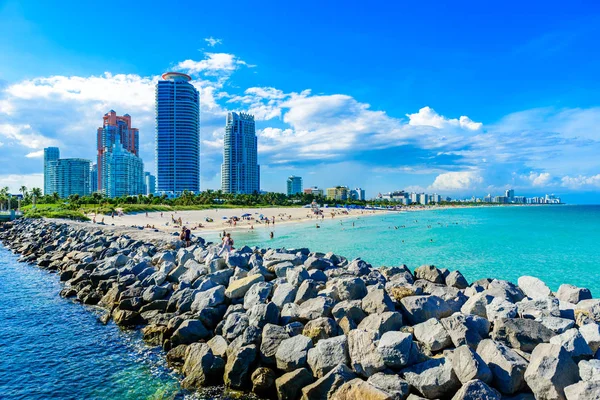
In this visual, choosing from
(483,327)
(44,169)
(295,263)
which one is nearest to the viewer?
(483,327)

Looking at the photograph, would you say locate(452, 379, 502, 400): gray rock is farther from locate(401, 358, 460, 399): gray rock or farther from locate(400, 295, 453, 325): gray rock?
locate(400, 295, 453, 325): gray rock

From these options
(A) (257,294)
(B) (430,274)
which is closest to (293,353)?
(A) (257,294)

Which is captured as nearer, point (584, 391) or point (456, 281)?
point (584, 391)

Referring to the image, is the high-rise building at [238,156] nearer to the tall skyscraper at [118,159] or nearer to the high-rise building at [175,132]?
the high-rise building at [175,132]

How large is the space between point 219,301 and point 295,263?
407 centimetres

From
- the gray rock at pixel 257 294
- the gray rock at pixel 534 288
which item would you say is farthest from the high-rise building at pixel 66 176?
the gray rock at pixel 534 288

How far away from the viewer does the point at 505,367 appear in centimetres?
604

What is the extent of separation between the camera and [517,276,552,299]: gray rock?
10.2 metres

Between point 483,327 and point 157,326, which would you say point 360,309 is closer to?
point 483,327

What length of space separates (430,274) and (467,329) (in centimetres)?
592

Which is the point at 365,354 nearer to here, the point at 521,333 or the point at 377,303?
the point at 377,303

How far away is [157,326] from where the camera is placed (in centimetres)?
1057

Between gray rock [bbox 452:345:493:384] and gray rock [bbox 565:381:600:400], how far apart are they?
102 cm

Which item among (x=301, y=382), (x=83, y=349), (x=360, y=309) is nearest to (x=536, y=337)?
(x=360, y=309)
